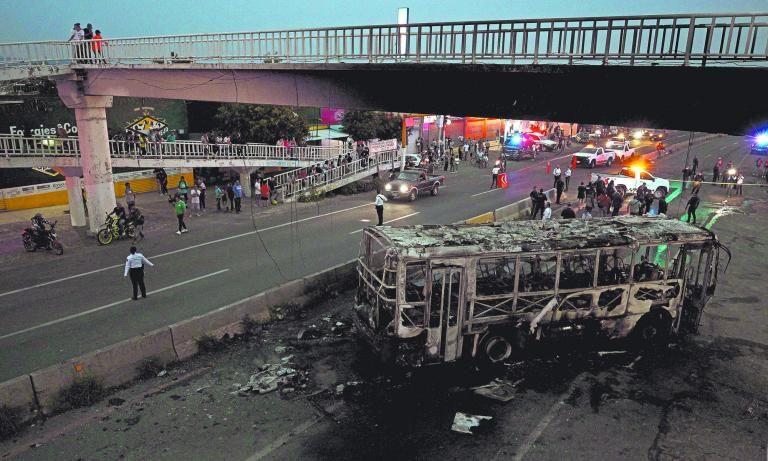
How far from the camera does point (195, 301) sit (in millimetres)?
13992

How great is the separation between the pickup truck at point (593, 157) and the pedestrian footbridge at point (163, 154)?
2037 centimetres

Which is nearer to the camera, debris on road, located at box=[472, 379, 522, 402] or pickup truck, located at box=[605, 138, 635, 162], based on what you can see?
debris on road, located at box=[472, 379, 522, 402]

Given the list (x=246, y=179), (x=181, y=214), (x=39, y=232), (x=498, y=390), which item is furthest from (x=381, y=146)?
(x=498, y=390)

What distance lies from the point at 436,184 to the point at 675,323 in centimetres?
2066

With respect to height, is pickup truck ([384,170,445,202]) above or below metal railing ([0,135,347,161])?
below

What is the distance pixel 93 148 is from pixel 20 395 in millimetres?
16086

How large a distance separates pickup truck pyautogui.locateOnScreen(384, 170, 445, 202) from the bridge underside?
449 inches

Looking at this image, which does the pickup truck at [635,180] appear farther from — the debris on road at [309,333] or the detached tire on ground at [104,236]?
the detached tire on ground at [104,236]

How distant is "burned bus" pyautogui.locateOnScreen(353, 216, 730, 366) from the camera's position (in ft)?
33.0

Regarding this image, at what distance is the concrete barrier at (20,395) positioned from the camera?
845 cm

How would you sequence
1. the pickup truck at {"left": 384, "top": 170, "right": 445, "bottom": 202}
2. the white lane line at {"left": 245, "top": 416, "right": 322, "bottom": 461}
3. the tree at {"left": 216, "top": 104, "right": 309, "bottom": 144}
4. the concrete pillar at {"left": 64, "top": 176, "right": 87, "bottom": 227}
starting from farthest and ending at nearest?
the tree at {"left": 216, "top": 104, "right": 309, "bottom": 144}
the pickup truck at {"left": 384, "top": 170, "right": 445, "bottom": 202}
the concrete pillar at {"left": 64, "top": 176, "right": 87, "bottom": 227}
the white lane line at {"left": 245, "top": 416, "right": 322, "bottom": 461}

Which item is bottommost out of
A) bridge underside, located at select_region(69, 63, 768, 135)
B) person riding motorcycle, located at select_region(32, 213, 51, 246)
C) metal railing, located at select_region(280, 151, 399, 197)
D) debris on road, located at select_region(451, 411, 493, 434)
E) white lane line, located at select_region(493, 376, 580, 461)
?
white lane line, located at select_region(493, 376, 580, 461)

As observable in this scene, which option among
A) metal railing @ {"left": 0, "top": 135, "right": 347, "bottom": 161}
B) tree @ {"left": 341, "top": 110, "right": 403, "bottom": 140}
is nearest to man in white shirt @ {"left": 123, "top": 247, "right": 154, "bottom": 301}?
metal railing @ {"left": 0, "top": 135, "right": 347, "bottom": 161}

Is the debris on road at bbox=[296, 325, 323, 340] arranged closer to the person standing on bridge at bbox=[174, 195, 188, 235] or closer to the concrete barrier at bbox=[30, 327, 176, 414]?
the concrete barrier at bbox=[30, 327, 176, 414]
